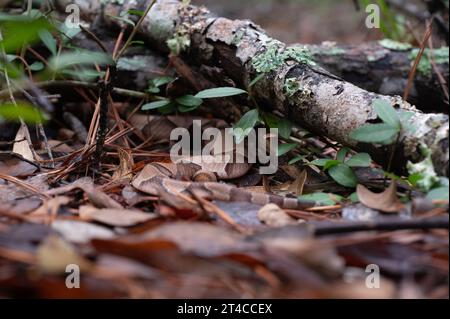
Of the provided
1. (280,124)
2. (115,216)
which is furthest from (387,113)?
(115,216)

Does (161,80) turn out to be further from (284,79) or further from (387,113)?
(387,113)

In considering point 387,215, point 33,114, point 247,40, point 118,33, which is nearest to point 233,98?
point 247,40

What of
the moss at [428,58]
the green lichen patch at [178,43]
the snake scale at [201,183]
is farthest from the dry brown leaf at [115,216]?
the moss at [428,58]

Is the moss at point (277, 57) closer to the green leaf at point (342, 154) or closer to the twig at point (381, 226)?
the green leaf at point (342, 154)

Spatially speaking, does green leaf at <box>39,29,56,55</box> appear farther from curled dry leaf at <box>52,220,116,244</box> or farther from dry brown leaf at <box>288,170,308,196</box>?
dry brown leaf at <box>288,170,308,196</box>

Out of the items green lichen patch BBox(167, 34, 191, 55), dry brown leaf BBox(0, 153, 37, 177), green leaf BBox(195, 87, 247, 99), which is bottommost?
dry brown leaf BBox(0, 153, 37, 177)

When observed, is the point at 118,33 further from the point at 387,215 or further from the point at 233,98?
the point at 387,215

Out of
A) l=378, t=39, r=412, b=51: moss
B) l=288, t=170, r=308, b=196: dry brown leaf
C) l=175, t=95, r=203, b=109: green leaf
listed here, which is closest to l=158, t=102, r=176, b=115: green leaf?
l=175, t=95, r=203, b=109: green leaf
